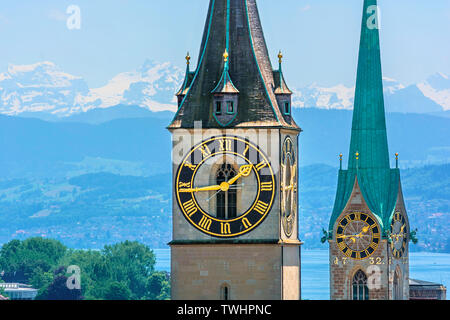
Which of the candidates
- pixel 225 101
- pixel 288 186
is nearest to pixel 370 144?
pixel 288 186

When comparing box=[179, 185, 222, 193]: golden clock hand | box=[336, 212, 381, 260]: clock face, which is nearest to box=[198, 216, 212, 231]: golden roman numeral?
box=[179, 185, 222, 193]: golden clock hand

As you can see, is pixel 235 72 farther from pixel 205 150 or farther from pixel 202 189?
pixel 202 189

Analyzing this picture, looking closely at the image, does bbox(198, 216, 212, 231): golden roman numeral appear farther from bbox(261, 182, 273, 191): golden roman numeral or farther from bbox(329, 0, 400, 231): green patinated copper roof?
bbox(329, 0, 400, 231): green patinated copper roof

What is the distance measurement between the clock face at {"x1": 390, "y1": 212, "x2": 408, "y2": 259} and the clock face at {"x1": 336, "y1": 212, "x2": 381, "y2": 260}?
1.57 meters

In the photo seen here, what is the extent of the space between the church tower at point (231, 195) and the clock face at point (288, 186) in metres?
0.08

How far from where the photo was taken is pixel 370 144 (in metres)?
137

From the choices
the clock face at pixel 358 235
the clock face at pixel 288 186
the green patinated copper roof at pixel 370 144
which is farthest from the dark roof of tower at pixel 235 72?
the clock face at pixel 358 235

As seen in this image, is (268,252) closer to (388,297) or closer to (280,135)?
(280,135)

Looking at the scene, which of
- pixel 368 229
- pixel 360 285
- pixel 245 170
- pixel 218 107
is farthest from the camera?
pixel 360 285

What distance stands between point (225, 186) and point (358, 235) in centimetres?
6034

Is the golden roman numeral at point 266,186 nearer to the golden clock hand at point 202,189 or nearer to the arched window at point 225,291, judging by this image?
the golden clock hand at point 202,189

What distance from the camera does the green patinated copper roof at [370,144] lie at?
133 metres
